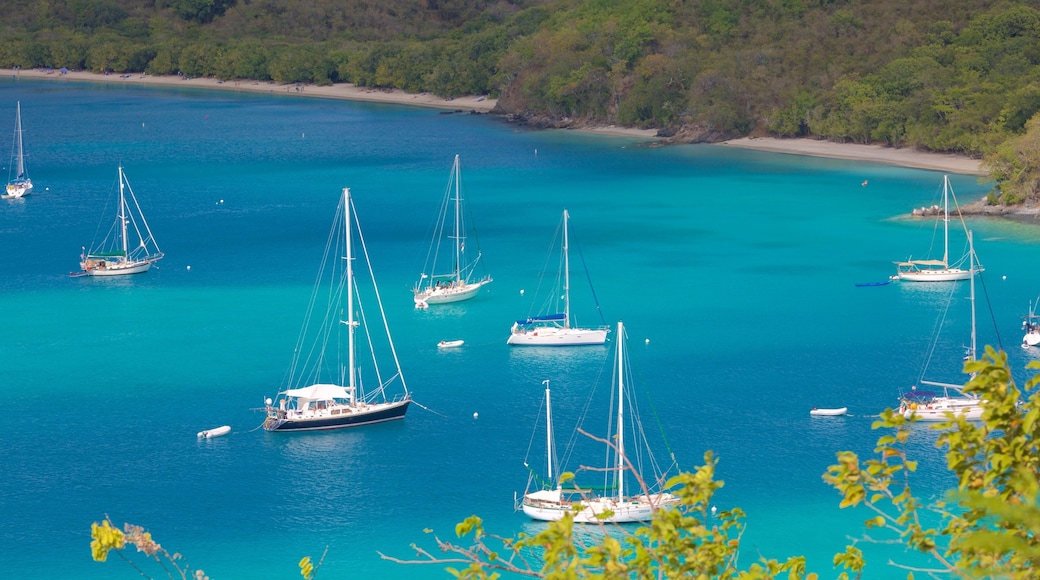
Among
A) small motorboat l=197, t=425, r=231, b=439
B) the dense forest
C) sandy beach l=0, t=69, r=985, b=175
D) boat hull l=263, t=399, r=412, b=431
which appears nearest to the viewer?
small motorboat l=197, t=425, r=231, b=439

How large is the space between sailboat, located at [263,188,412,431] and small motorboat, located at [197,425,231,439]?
45.6 inches

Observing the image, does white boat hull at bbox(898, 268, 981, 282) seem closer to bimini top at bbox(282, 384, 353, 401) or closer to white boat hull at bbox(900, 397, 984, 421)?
white boat hull at bbox(900, 397, 984, 421)

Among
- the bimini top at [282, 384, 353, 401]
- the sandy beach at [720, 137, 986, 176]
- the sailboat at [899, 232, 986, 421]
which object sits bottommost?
the sailboat at [899, 232, 986, 421]

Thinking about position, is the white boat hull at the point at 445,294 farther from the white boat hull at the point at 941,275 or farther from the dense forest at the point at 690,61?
the dense forest at the point at 690,61

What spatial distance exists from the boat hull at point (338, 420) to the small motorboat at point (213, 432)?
1.16m

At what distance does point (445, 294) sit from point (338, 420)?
1612cm

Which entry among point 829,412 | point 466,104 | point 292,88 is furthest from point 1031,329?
point 292,88

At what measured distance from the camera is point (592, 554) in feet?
35.3

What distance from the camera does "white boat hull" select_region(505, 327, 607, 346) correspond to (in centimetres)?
4872

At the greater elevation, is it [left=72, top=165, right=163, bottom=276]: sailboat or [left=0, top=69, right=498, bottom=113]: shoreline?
[left=0, top=69, right=498, bottom=113]: shoreline

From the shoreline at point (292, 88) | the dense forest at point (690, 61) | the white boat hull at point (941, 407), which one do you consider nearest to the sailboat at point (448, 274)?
the white boat hull at point (941, 407)

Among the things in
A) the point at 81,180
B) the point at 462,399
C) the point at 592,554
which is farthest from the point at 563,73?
the point at 592,554

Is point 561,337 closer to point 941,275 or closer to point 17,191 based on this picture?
point 941,275

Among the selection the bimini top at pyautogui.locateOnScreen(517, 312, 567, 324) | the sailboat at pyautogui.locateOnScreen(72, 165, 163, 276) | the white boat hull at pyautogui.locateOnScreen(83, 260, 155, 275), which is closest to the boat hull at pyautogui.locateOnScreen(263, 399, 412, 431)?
the bimini top at pyautogui.locateOnScreen(517, 312, 567, 324)
